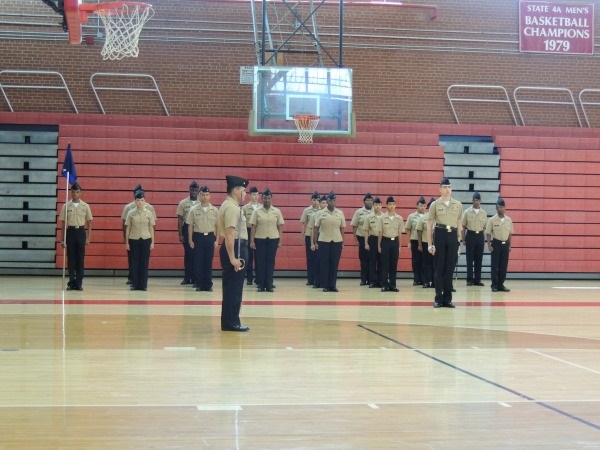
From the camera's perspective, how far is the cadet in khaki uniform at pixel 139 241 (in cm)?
1409

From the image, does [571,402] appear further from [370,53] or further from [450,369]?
[370,53]

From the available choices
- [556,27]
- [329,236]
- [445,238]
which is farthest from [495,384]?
[556,27]

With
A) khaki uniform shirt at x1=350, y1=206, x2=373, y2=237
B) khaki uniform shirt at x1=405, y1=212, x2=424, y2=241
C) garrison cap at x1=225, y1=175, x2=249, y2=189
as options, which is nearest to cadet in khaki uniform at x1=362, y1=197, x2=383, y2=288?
khaki uniform shirt at x1=350, y1=206, x2=373, y2=237

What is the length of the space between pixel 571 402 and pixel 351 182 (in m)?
12.5

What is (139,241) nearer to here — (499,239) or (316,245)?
(316,245)

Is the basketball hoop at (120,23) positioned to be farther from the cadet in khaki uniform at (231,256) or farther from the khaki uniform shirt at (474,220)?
the khaki uniform shirt at (474,220)

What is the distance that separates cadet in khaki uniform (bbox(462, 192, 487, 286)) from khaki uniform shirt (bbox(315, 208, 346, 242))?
7.90ft

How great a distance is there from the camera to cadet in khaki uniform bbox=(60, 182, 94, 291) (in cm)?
1411

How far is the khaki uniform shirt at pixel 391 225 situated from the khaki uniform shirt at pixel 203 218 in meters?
2.75

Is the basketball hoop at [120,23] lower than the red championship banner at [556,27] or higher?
lower

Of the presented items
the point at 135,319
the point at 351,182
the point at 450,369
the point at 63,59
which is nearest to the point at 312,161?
the point at 351,182

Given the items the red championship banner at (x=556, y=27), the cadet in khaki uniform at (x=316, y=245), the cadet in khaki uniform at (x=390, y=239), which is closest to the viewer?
the cadet in khaki uniform at (x=390, y=239)

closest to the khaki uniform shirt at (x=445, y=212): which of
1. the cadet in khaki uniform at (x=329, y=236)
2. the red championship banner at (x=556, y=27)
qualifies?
the cadet in khaki uniform at (x=329, y=236)

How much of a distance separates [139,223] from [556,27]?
382 inches
